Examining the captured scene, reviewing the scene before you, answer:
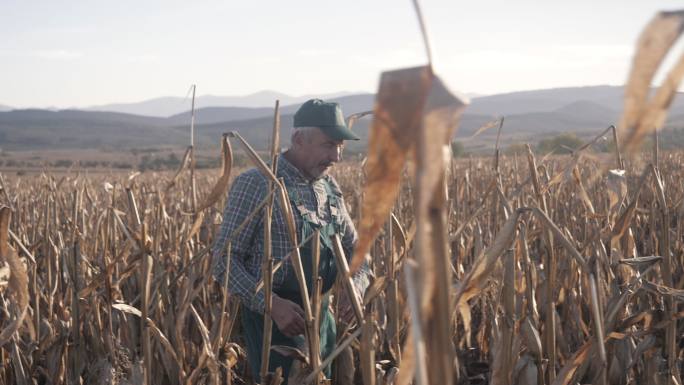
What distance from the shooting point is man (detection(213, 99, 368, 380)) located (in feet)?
8.11

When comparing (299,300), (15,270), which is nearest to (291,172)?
(299,300)

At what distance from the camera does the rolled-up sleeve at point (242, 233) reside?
2416 millimetres

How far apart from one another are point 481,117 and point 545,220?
119 metres

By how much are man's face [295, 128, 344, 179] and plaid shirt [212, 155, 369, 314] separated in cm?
6

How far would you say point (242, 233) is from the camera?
8.14 feet

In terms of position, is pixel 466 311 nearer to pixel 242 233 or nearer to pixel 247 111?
pixel 242 233

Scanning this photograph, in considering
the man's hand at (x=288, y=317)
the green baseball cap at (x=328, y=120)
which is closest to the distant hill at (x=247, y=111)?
the green baseball cap at (x=328, y=120)

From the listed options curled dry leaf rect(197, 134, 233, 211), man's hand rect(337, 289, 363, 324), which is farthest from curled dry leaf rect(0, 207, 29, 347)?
man's hand rect(337, 289, 363, 324)

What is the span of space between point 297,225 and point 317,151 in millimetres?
306

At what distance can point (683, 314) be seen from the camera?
76.2 inches

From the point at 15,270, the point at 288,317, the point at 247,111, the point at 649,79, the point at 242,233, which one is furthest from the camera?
the point at 247,111

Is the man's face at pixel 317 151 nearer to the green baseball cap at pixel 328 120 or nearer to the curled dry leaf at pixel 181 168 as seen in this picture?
the green baseball cap at pixel 328 120

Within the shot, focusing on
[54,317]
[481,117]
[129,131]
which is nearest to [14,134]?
[129,131]

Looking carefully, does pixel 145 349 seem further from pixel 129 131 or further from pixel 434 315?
pixel 129 131
